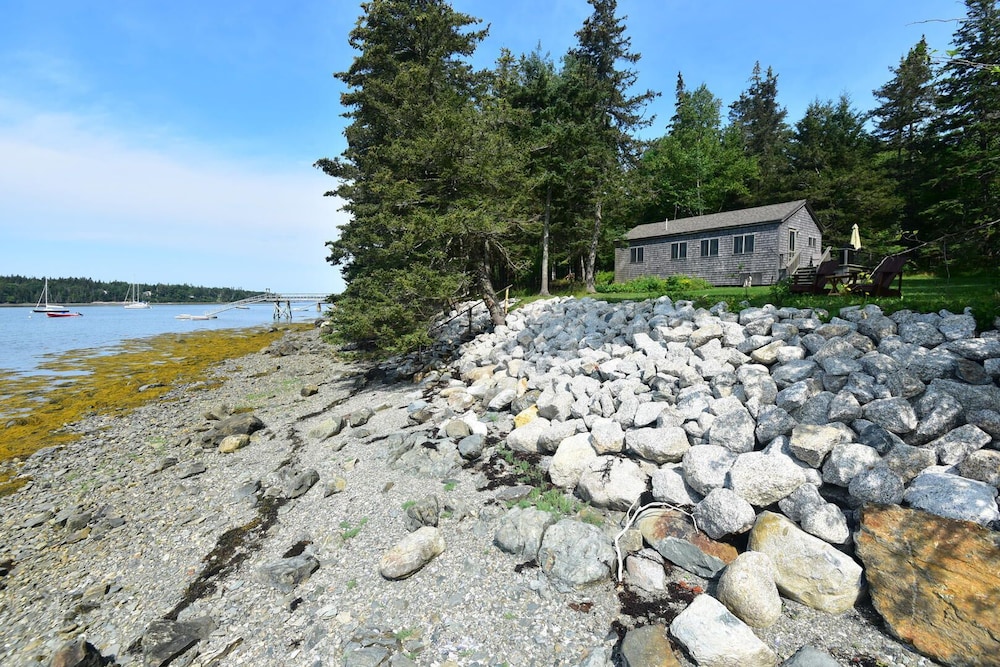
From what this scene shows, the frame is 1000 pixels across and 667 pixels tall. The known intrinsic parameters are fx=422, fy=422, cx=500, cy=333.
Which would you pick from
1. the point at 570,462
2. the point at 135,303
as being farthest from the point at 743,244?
the point at 135,303

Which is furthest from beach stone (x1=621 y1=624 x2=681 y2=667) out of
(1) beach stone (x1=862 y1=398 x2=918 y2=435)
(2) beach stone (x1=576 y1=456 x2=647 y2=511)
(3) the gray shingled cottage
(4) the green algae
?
(3) the gray shingled cottage

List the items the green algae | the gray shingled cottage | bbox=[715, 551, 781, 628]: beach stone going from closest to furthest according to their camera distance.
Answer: bbox=[715, 551, 781, 628]: beach stone < the green algae < the gray shingled cottage

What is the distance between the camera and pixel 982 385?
597 centimetres

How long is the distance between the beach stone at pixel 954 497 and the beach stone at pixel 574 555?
144 inches

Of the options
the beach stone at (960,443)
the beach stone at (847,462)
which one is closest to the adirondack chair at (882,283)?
the beach stone at (960,443)

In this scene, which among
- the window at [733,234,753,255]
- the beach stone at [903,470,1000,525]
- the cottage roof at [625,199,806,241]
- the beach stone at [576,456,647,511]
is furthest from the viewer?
the window at [733,234,753,255]

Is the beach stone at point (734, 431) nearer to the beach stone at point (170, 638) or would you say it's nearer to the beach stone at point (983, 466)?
the beach stone at point (983, 466)

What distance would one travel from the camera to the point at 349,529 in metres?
6.81

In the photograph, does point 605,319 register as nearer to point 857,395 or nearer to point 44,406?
point 857,395

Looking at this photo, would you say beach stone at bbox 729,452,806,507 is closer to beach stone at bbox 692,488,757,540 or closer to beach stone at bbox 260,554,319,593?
beach stone at bbox 692,488,757,540

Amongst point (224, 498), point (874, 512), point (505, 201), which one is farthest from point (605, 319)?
point (224, 498)

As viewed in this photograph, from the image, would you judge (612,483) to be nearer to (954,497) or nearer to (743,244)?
(954,497)

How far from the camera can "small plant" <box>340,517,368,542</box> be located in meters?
6.61

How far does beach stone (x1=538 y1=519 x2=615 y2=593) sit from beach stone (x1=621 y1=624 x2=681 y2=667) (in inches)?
33.3
